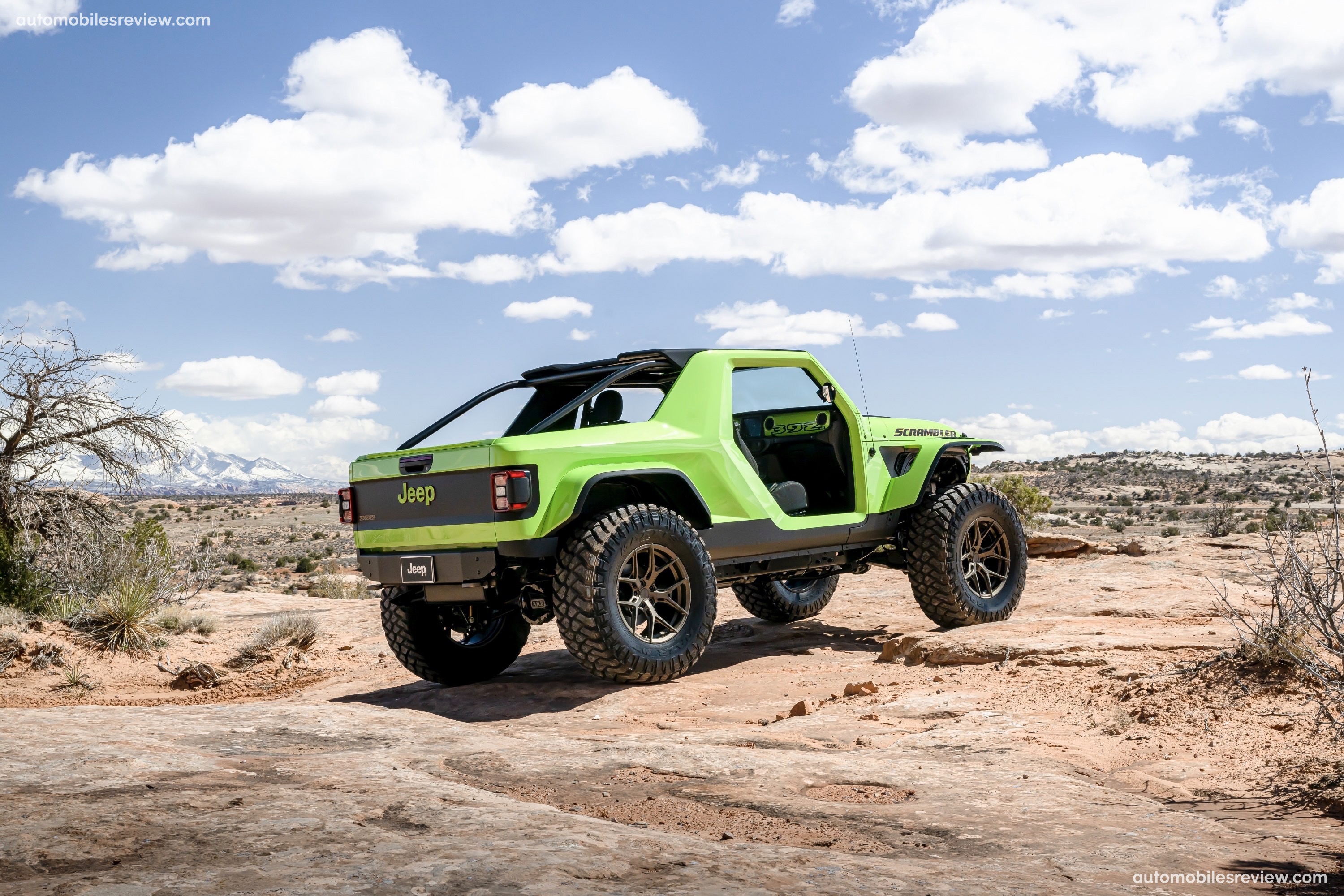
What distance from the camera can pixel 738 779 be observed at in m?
4.70

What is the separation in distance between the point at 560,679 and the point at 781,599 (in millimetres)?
3219

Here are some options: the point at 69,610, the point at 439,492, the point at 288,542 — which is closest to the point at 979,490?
the point at 439,492

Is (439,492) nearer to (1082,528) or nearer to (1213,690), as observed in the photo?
(1213,690)

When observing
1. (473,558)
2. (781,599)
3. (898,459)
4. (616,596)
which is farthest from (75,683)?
(898,459)

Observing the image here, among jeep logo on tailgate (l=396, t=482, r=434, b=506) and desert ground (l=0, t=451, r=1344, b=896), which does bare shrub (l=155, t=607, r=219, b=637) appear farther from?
jeep logo on tailgate (l=396, t=482, r=434, b=506)

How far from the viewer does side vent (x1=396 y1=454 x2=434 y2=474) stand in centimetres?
705

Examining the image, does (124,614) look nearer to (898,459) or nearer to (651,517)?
(651,517)

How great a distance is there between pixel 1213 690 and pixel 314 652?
8613 mm

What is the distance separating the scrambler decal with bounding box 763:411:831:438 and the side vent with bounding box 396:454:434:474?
3191 millimetres

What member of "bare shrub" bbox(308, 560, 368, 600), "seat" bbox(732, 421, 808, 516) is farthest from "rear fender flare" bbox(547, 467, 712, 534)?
"bare shrub" bbox(308, 560, 368, 600)

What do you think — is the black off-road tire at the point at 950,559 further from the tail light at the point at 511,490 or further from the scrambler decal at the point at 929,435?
the tail light at the point at 511,490

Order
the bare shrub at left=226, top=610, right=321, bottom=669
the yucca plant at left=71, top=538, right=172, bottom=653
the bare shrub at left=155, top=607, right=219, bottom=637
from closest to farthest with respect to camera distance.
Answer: the bare shrub at left=226, top=610, right=321, bottom=669
the yucca plant at left=71, top=538, right=172, bottom=653
the bare shrub at left=155, top=607, right=219, bottom=637

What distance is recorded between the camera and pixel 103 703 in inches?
384

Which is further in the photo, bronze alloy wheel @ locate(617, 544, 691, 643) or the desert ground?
bronze alloy wheel @ locate(617, 544, 691, 643)
